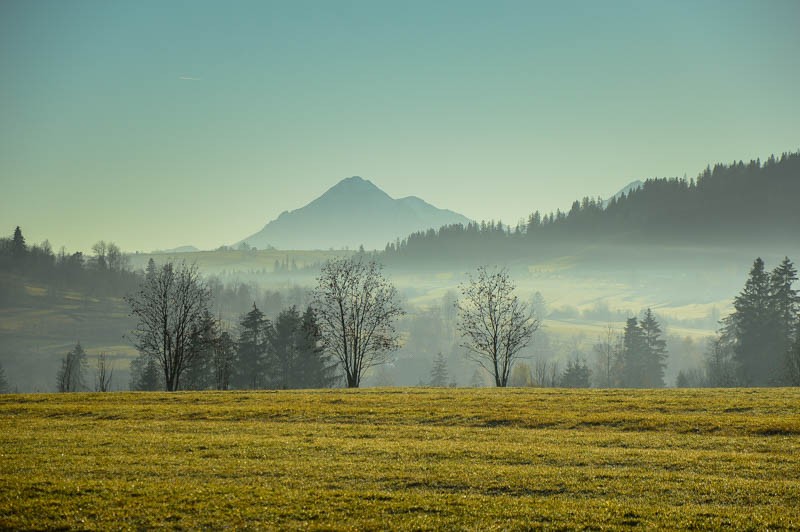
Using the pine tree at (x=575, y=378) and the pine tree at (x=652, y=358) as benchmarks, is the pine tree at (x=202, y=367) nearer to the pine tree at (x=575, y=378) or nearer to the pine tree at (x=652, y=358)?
the pine tree at (x=575, y=378)

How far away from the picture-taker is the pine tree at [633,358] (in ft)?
411

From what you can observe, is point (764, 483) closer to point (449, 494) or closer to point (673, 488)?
point (673, 488)

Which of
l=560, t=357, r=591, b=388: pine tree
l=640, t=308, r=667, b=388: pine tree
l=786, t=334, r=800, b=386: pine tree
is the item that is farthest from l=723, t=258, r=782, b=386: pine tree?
l=560, t=357, r=591, b=388: pine tree

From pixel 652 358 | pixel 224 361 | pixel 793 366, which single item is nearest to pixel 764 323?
pixel 793 366

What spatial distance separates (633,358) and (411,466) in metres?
120

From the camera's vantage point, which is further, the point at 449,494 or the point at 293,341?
the point at 293,341

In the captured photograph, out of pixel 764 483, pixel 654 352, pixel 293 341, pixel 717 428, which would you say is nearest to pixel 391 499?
pixel 764 483

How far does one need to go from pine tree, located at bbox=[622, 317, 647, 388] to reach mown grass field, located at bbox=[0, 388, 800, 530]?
90.4 metres

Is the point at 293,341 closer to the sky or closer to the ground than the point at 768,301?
closer to the ground

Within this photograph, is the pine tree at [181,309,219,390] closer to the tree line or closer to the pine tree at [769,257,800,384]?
the tree line

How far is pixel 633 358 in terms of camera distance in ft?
428

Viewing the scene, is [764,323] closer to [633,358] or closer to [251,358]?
[633,358]

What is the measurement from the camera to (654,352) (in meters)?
134

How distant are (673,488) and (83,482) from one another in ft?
62.0
